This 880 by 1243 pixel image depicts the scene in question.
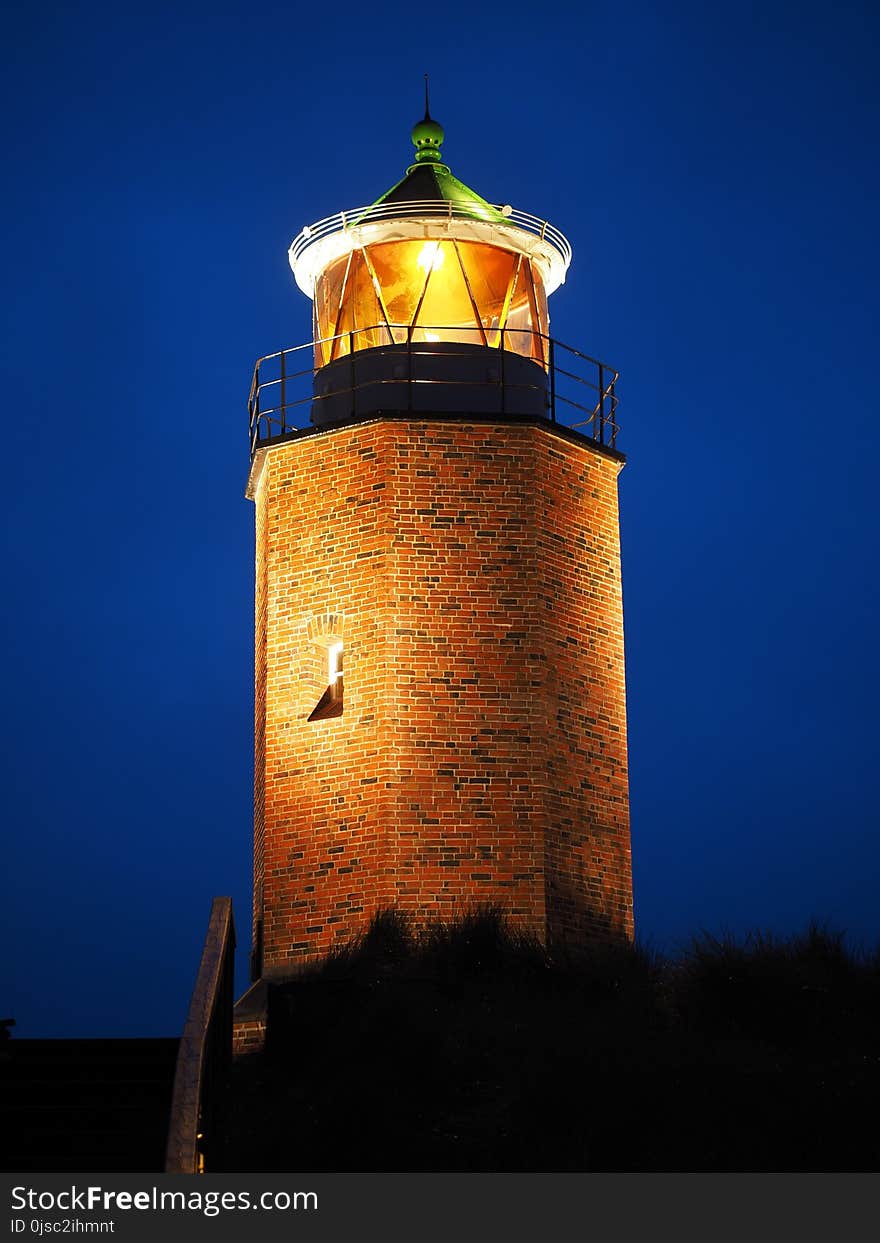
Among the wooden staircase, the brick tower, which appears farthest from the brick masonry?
the wooden staircase

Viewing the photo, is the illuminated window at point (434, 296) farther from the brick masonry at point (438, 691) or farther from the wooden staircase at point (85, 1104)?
the wooden staircase at point (85, 1104)

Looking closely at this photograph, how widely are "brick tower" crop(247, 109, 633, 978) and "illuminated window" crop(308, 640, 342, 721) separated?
0.02 metres

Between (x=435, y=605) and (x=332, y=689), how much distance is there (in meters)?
1.43

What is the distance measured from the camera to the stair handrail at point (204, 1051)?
11078 mm

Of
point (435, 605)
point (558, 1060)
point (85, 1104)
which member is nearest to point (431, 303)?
point (435, 605)

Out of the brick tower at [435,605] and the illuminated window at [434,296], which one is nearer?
the brick tower at [435,605]

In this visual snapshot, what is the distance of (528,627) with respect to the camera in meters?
19.8

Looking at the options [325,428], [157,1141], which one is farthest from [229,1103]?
[325,428]

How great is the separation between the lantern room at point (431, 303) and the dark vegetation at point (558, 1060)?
5.57 meters

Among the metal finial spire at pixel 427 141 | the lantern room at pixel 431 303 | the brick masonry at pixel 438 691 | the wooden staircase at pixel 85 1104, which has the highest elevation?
the metal finial spire at pixel 427 141

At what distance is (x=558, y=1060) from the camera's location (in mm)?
15062

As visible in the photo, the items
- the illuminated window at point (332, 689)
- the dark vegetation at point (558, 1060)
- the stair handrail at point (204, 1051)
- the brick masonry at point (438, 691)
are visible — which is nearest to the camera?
the stair handrail at point (204, 1051)

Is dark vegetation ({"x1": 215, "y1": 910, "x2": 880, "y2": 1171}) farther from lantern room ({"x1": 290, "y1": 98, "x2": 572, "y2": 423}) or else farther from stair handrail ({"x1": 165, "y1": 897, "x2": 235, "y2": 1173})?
lantern room ({"x1": 290, "y1": 98, "x2": 572, "y2": 423})

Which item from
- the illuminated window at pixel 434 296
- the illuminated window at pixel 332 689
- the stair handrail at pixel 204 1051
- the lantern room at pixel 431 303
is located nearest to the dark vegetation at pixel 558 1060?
the stair handrail at pixel 204 1051
